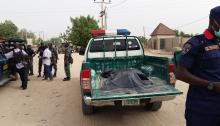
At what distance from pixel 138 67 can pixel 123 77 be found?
7.11 feet

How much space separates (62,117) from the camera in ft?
25.5

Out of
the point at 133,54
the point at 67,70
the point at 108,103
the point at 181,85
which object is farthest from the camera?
the point at 67,70

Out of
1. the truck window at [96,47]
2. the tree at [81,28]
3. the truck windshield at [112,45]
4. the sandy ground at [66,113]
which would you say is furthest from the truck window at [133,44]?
the tree at [81,28]

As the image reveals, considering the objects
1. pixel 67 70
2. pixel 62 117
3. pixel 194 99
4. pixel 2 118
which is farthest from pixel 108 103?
pixel 67 70

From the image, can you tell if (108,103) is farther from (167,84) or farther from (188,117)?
(188,117)

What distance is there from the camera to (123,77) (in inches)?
287

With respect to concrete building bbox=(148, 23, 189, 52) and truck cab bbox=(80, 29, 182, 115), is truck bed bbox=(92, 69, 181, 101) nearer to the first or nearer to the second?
truck cab bbox=(80, 29, 182, 115)

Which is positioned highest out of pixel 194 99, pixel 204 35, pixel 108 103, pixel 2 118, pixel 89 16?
pixel 89 16

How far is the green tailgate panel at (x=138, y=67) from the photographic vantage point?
6.27 metres

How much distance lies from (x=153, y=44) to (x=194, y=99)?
61042 millimetres

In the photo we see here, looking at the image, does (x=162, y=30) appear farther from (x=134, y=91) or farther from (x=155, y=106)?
(x=134, y=91)

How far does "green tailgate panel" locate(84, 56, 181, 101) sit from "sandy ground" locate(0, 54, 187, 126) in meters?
0.74

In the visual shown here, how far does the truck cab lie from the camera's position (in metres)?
6.31

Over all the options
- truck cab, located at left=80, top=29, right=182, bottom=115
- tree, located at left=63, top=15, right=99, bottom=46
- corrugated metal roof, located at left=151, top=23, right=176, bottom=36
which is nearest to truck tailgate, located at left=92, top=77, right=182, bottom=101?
truck cab, located at left=80, top=29, right=182, bottom=115
